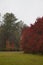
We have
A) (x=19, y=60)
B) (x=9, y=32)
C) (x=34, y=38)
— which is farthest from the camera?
(x=9, y=32)

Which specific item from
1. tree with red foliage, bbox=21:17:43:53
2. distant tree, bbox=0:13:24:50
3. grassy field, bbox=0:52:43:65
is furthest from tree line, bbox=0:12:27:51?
grassy field, bbox=0:52:43:65

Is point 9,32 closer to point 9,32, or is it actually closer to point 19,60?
point 9,32

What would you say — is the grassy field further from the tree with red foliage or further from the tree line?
the tree line

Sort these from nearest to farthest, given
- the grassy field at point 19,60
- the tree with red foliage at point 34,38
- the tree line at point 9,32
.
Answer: the grassy field at point 19,60, the tree with red foliage at point 34,38, the tree line at point 9,32

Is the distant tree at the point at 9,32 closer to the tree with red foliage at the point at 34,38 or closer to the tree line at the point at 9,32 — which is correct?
the tree line at the point at 9,32

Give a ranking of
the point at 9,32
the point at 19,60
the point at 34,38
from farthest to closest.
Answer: the point at 9,32 < the point at 34,38 < the point at 19,60

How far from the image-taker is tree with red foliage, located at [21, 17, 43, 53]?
124 ft

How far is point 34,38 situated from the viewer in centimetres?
3900

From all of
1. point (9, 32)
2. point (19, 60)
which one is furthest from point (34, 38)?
point (9, 32)

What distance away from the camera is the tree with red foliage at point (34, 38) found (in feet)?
124

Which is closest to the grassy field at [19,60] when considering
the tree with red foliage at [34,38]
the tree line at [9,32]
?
the tree with red foliage at [34,38]

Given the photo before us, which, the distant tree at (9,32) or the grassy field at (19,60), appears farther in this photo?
the distant tree at (9,32)

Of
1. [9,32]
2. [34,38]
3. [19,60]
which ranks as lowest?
[19,60]

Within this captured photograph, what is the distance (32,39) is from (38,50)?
2.24 meters
